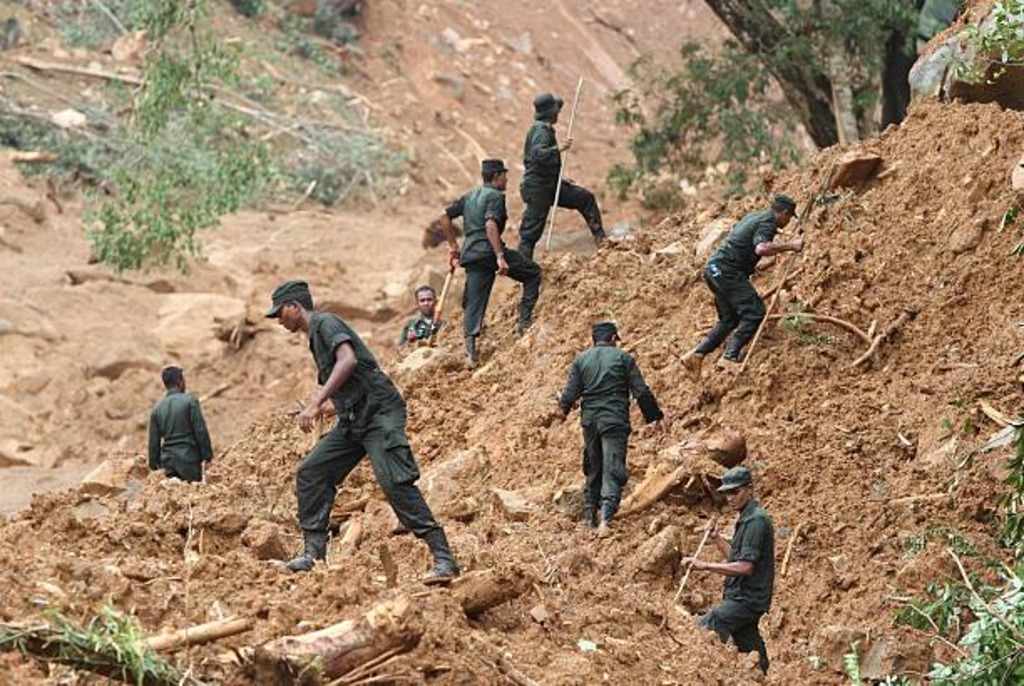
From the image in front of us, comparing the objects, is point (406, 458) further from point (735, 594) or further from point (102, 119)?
point (102, 119)

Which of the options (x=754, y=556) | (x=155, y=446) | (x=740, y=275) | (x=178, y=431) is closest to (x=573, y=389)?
(x=740, y=275)

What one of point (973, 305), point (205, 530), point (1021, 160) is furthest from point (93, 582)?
point (1021, 160)

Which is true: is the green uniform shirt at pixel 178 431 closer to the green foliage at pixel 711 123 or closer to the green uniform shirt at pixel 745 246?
the green uniform shirt at pixel 745 246

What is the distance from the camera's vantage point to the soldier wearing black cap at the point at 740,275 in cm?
1321

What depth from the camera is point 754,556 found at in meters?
10.2

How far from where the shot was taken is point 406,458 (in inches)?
374

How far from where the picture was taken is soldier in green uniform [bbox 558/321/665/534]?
481 inches

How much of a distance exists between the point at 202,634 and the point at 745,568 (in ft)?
11.4

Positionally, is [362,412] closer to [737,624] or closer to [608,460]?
[737,624]

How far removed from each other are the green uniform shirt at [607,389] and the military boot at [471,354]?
3.14 metres

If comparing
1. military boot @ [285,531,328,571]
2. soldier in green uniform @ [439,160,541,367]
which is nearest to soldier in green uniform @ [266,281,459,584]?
military boot @ [285,531,328,571]

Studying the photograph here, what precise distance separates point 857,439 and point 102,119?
64.5 ft

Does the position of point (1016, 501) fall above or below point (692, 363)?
above

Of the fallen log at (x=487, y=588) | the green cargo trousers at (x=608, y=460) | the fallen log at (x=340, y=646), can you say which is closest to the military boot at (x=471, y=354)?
the green cargo trousers at (x=608, y=460)
